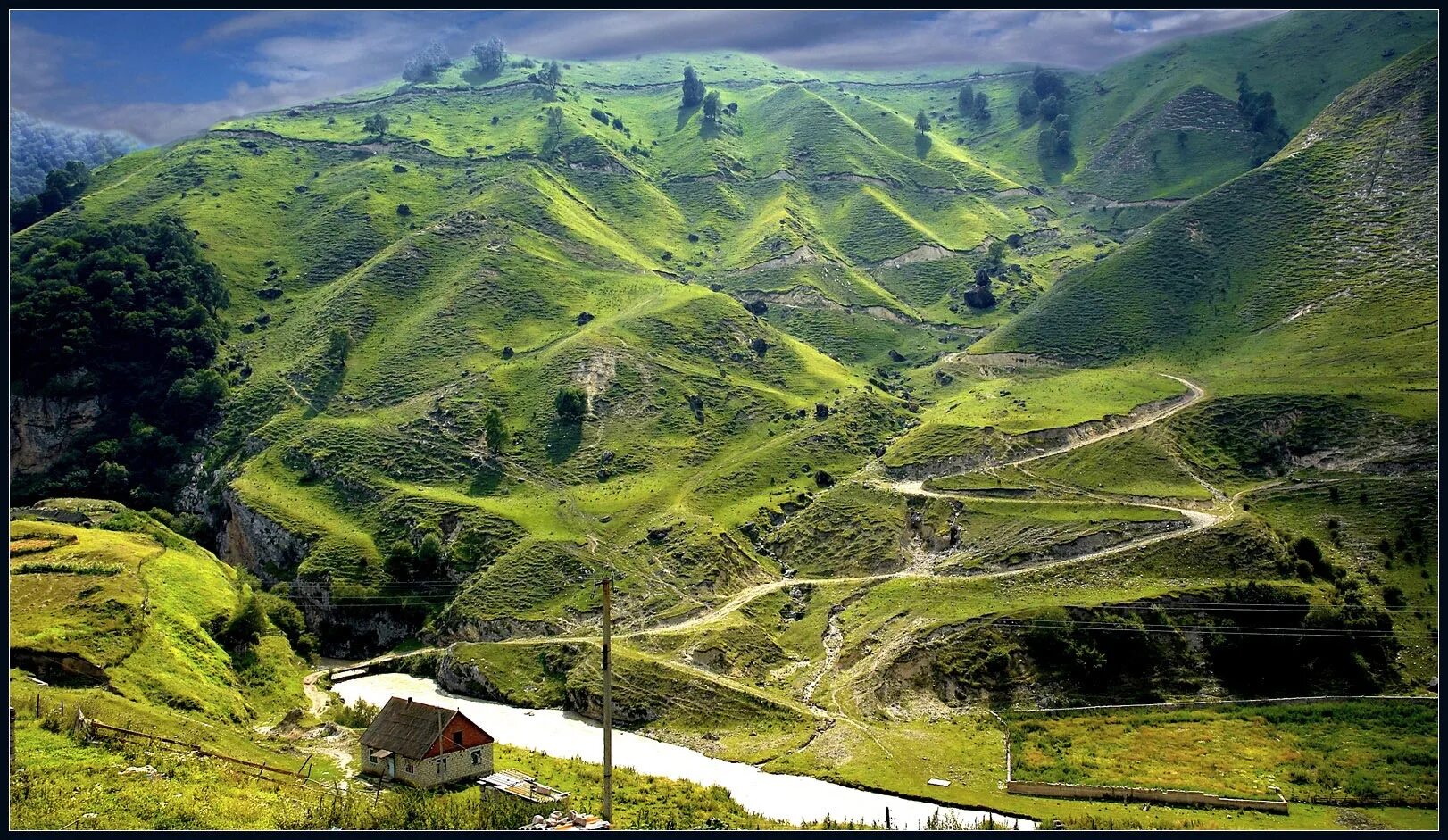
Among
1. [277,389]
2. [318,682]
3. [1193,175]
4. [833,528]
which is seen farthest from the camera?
[1193,175]

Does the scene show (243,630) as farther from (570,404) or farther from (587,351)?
(587,351)

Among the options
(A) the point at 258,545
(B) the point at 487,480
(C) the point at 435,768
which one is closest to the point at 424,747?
(C) the point at 435,768

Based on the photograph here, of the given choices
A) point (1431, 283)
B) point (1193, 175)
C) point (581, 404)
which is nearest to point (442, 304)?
point (581, 404)

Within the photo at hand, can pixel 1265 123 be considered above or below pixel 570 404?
above

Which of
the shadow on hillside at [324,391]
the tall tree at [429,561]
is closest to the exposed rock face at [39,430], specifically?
the shadow on hillside at [324,391]

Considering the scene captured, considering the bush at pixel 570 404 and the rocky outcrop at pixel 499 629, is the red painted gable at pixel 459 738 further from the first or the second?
the bush at pixel 570 404

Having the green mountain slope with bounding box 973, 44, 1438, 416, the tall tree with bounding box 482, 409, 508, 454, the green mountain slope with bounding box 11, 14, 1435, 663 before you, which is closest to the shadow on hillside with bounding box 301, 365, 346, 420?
the green mountain slope with bounding box 11, 14, 1435, 663

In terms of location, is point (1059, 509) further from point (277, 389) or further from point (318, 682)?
point (277, 389)
